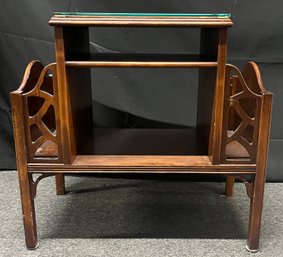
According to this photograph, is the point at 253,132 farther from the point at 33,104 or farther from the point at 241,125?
the point at 33,104

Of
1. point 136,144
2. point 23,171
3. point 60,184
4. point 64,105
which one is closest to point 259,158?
point 136,144

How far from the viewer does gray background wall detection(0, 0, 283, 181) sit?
5.35 feet

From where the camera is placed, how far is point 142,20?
1104 millimetres

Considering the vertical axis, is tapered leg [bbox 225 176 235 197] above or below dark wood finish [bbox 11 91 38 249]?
below

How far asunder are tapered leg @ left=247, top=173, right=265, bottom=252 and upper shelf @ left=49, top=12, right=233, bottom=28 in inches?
18.4

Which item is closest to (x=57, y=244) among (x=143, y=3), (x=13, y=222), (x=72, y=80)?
(x=13, y=222)

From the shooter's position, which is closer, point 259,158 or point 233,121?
point 259,158

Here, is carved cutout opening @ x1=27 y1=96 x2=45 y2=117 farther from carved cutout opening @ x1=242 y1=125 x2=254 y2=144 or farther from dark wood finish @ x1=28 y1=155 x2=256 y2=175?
carved cutout opening @ x1=242 y1=125 x2=254 y2=144

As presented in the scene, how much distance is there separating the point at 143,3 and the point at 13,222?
97cm

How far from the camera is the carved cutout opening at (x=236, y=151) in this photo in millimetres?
1232

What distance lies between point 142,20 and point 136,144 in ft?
1.52

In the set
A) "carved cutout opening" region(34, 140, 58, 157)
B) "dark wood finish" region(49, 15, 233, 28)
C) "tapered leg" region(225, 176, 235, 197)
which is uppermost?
"dark wood finish" region(49, 15, 233, 28)

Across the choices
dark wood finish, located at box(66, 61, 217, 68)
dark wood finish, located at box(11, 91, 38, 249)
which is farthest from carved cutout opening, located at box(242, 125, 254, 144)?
dark wood finish, located at box(11, 91, 38, 249)

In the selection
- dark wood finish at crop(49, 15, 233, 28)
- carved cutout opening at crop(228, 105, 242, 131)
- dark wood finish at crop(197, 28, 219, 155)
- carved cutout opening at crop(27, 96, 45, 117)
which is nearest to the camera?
dark wood finish at crop(49, 15, 233, 28)
